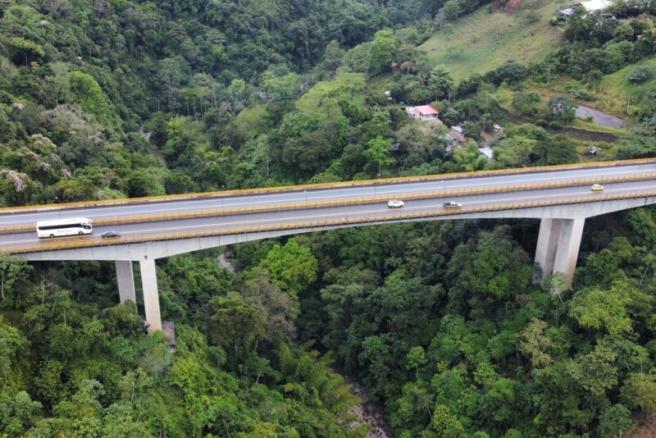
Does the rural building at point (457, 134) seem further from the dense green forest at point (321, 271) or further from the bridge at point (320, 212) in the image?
the bridge at point (320, 212)

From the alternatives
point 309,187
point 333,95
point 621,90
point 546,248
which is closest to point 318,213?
point 309,187

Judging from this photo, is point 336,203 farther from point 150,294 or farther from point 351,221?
point 150,294

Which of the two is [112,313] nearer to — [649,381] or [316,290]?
[316,290]

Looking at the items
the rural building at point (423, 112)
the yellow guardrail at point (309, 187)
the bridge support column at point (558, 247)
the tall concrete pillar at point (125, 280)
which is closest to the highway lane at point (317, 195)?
the yellow guardrail at point (309, 187)

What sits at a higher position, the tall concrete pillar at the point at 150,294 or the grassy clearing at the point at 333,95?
the tall concrete pillar at the point at 150,294

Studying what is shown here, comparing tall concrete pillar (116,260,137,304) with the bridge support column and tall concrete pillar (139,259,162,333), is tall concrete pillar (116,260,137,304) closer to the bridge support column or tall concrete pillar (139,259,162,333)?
tall concrete pillar (139,259,162,333)

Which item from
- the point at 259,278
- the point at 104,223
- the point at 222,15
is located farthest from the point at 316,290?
the point at 222,15
